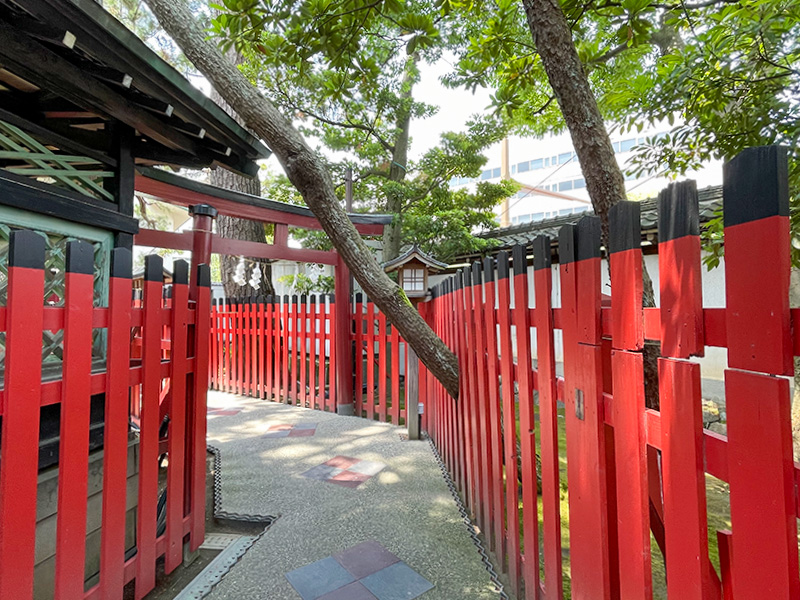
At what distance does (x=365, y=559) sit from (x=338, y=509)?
0.62m

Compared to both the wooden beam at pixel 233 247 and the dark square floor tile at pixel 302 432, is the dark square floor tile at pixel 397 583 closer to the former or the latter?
the dark square floor tile at pixel 302 432

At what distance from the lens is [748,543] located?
765mm

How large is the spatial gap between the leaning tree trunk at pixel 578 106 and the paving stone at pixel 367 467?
8.24ft

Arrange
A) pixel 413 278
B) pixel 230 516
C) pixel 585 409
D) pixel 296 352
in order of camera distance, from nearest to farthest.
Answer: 1. pixel 585 409
2. pixel 230 516
3. pixel 413 278
4. pixel 296 352

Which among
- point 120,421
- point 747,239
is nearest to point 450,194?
point 120,421

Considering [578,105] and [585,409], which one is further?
[578,105]

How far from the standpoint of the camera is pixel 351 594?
6.47ft

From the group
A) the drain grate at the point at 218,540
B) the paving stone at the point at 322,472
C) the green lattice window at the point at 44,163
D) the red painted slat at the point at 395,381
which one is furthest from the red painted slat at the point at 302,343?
the green lattice window at the point at 44,163

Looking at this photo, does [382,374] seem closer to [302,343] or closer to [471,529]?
[302,343]

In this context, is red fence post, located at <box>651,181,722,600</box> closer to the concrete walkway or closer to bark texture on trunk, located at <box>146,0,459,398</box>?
the concrete walkway

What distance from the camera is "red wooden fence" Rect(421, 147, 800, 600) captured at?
719mm

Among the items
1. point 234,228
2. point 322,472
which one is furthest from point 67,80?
point 234,228

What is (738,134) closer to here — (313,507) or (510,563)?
(510,563)

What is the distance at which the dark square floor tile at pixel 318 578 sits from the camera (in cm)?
199
